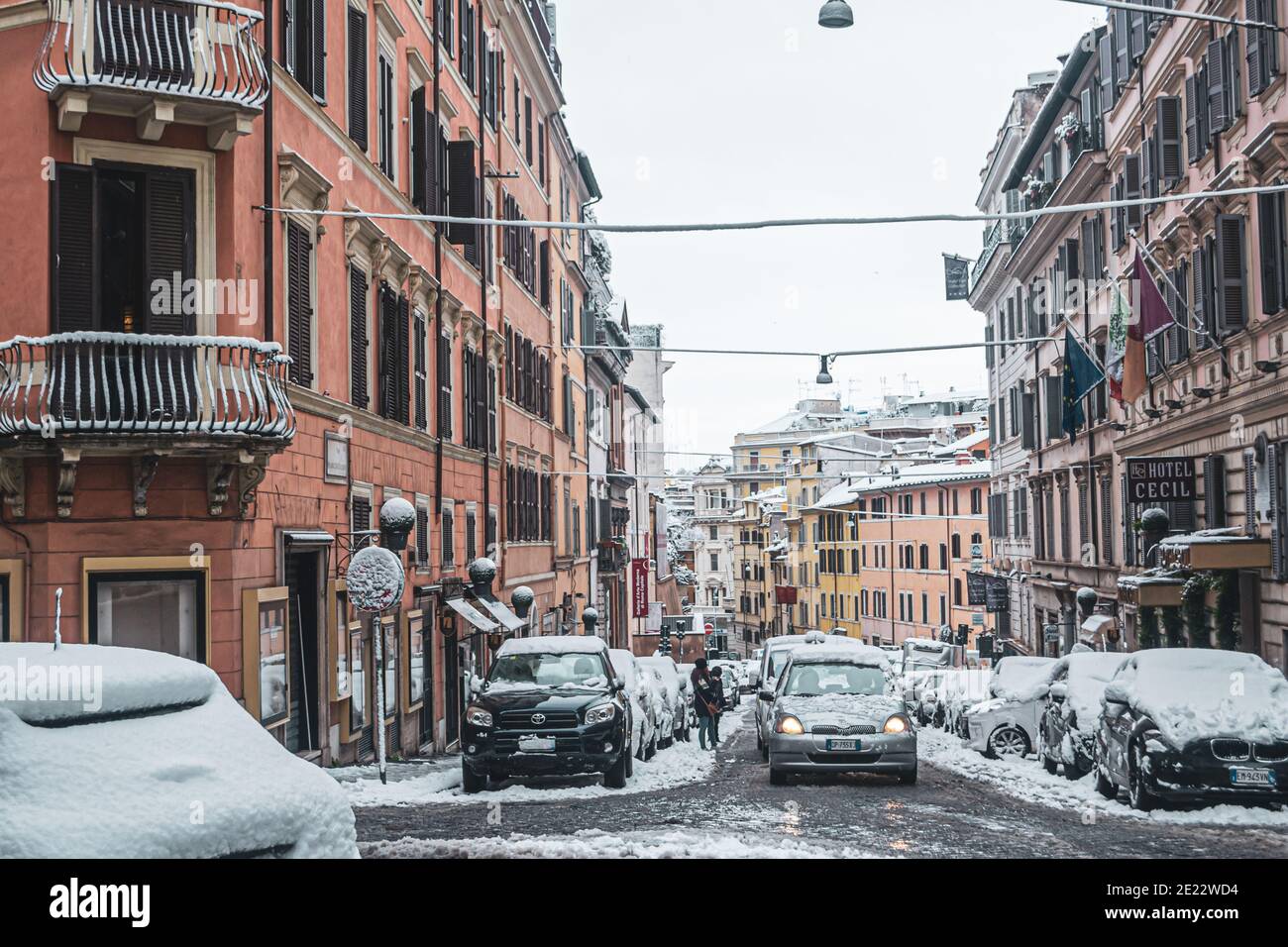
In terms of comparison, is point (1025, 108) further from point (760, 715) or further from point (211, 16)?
point (211, 16)

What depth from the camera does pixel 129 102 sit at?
569 inches

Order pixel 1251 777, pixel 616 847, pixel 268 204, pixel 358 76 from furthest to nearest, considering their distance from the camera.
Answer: pixel 358 76 → pixel 268 204 → pixel 1251 777 → pixel 616 847

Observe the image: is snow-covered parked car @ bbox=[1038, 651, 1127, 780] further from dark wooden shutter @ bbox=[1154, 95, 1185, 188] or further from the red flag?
dark wooden shutter @ bbox=[1154, 95, 1185, 188]

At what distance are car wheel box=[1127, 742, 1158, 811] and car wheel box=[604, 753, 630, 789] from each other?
5705 millimetres

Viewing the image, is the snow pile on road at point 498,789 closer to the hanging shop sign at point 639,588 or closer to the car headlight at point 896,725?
the car headlight at point 896,725

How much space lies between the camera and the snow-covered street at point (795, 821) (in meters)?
10.7

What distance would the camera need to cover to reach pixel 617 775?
17.0m

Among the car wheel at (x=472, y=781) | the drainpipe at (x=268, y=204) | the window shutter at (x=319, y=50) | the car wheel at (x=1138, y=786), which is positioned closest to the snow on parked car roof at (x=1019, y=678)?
the car wheel at (x=1138, y=786)

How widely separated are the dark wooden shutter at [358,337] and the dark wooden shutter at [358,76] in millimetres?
2006

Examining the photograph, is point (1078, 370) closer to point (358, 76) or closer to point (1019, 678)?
point (1019, 678)

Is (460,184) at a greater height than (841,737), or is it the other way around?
(460,184)

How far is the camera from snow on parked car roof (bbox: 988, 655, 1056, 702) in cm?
2292

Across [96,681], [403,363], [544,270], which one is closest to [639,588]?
[544,270]

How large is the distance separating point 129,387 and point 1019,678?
651 inches
